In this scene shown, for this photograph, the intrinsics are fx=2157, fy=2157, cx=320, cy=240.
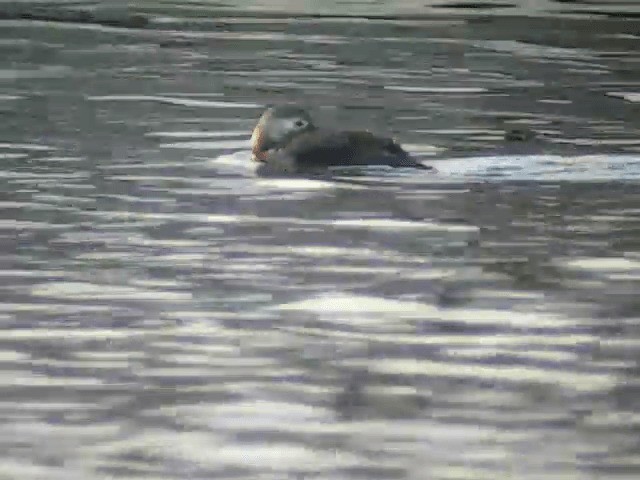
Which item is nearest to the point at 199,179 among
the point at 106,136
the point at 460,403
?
the point at 106,136

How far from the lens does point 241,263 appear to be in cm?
1182

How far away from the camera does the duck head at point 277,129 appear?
16.4m

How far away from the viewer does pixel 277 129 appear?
1656 cm

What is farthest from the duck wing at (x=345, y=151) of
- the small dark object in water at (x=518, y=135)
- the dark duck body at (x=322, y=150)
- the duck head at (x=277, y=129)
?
the small dark object in water at (x=518, y=135)

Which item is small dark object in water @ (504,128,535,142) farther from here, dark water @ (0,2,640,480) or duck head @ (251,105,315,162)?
duck head @ (251,105,315,162)

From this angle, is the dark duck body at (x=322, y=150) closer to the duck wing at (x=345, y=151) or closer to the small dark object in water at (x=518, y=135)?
the duck wing at (x=345, y=151)

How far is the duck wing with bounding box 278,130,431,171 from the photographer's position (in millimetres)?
15828

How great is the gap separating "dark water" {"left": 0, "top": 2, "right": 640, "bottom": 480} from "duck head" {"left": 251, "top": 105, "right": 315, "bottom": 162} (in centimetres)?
32

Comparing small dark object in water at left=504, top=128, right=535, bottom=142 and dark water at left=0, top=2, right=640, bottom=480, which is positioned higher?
dark water at left=0, top=2, right=640, bottom=480

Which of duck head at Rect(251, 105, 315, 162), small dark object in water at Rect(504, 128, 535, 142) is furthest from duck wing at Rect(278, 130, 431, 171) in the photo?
small dark object in water at Rect(504, 128, 535, 142)

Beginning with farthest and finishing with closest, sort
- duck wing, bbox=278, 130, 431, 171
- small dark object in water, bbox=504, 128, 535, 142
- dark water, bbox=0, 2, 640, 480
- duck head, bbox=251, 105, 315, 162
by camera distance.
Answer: small dark object in water, bbox=504, 128, 535, 142
duck head, bbox=251, 105, 315, 162
duck wing, bbox=278, 130, 431, 171
dark water, bbox=0, 2, 640, 480

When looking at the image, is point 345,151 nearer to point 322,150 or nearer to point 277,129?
point 322,150

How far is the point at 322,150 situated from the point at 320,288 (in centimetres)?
504

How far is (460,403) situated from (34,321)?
2523 millimetres
